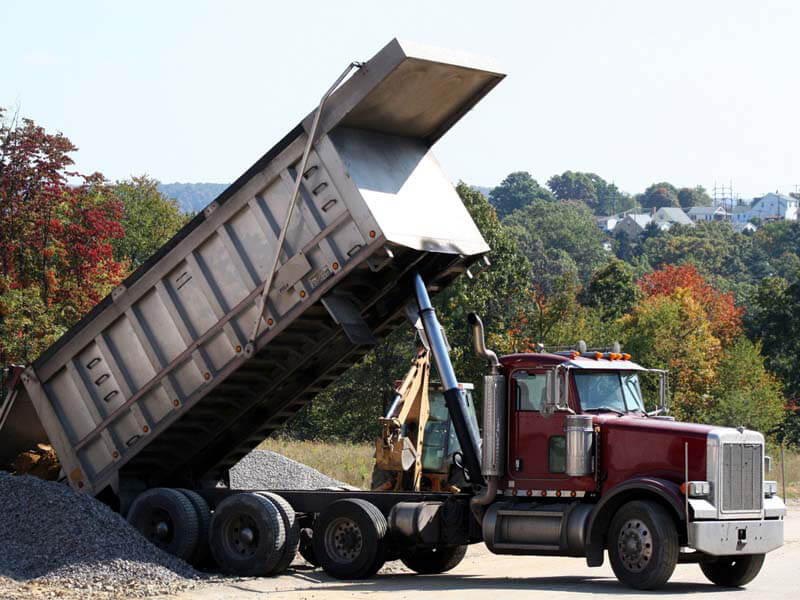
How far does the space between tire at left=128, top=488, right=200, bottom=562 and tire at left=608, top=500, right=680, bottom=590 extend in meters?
4.85

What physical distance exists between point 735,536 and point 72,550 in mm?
6953

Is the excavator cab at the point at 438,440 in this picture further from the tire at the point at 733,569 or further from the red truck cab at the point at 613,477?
the tire at the point at 733,569

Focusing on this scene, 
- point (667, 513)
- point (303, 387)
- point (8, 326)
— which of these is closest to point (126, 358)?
point (303, 387)

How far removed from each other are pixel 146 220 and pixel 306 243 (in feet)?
197

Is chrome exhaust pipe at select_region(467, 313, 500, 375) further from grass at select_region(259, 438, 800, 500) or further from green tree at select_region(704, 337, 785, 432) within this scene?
green tree at select_region(704, 337, 785, 432)

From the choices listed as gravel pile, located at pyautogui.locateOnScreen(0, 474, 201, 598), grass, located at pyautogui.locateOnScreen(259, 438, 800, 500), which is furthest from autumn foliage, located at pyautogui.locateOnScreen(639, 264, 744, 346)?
gravel pile, located at pyautogui.locateOnScreen(0, 474, 201, 598)

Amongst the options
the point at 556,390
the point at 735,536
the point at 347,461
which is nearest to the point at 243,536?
the point at 556,390

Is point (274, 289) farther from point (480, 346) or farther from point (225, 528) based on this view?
point (225, 528)

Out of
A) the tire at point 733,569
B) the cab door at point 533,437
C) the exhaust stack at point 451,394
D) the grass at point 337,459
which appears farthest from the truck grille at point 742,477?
the grass at point 337,459

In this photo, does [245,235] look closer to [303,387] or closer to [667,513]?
[303,387]

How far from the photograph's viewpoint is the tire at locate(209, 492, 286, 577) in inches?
582

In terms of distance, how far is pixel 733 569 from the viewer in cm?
1446

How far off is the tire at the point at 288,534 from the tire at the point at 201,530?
972 millimetres

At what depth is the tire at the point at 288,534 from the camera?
14.9m
